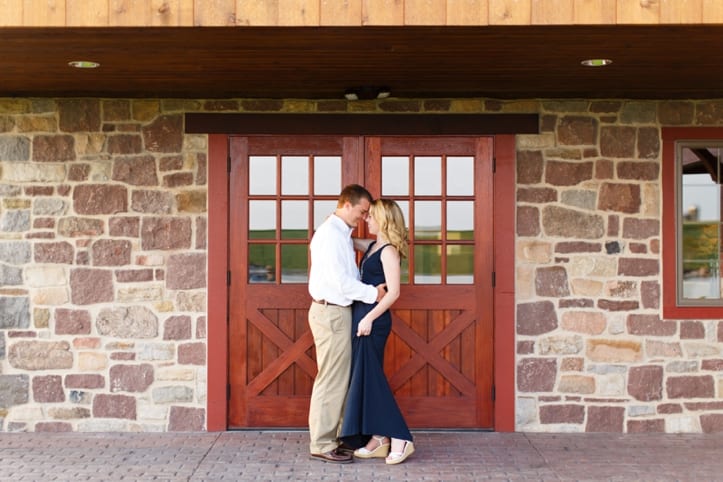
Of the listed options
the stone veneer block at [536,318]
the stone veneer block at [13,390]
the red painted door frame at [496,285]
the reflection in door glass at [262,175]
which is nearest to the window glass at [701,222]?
the stone veneer block at [536,318]

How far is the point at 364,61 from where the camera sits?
5098mm

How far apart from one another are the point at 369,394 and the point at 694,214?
2.92 m

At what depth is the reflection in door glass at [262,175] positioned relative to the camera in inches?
251

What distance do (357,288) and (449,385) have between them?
53.4 inches

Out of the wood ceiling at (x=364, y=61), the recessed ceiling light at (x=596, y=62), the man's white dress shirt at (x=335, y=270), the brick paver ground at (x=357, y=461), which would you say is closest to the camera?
the wood ceiling at (x=364, y=61)

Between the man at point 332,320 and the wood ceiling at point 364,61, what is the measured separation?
0.98m

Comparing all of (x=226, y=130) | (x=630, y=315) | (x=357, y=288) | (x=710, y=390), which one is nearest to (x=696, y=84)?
(x=630, y=315)

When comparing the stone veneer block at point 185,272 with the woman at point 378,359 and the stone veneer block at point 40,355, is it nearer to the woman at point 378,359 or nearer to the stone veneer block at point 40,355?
the stone veneer block at point 40,355

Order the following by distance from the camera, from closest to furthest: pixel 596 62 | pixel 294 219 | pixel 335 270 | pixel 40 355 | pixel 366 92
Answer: pixel 596 62
pixel 335 270
pixel 366 92
pixel 40 355
pixel 294 219

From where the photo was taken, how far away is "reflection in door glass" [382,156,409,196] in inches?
250

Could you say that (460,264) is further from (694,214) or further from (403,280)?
(694,214)

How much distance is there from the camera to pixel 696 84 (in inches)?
227

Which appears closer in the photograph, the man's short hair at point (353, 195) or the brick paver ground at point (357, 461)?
the brick paver ground at point (357, 461)

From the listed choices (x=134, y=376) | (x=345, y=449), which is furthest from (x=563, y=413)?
(x=134, y=376)
